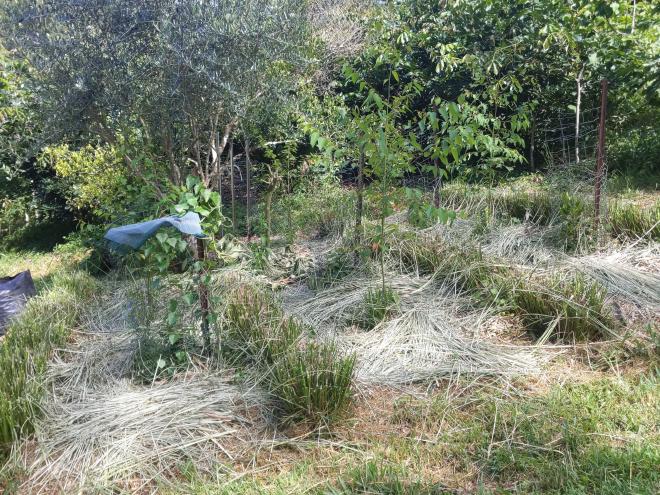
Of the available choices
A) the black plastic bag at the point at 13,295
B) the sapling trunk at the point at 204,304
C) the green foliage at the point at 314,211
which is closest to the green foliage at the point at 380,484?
the sapling trunk at the point at 204,304

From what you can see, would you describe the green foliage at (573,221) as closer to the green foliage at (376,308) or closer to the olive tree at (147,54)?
the green foliage at (376,308)

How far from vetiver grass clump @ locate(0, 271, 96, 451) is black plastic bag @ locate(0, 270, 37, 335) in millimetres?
180

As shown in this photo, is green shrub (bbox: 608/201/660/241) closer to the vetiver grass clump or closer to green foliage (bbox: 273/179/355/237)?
green foliage (bbox: 273/179/355/237)

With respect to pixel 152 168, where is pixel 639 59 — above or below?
above

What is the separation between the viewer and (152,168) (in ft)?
16.9

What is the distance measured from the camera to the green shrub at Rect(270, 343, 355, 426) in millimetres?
2844

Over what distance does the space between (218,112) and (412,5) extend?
17.1ft

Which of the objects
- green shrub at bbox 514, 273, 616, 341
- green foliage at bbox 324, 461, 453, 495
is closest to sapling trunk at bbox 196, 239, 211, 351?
green foliage at bbox 324, 461, 453, 495

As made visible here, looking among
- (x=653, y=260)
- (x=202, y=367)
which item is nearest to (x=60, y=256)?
(x=202, y=367)

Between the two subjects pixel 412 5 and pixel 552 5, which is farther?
pixel 412 5

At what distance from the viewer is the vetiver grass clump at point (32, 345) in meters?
2.80

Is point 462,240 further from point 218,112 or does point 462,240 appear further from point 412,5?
point 412,5

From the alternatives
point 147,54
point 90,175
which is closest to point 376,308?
point 147,54

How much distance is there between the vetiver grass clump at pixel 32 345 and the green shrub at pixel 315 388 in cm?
126
